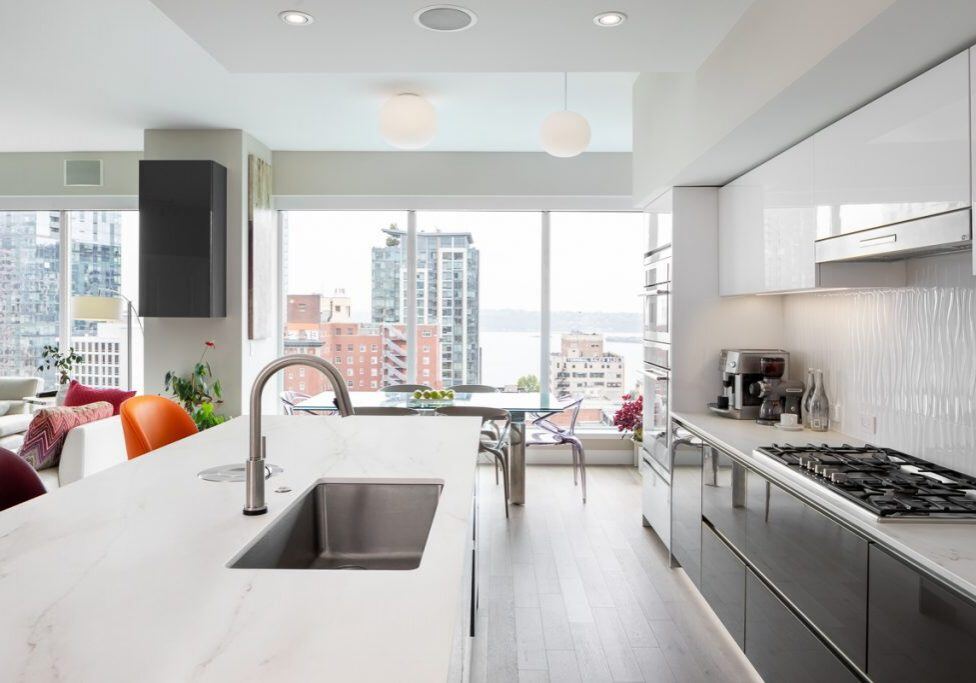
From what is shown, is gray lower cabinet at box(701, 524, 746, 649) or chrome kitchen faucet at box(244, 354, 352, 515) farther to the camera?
gray lower cabinet at box(701, 524, 746, 649)

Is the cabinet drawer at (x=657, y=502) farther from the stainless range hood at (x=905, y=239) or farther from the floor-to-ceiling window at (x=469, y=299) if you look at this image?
the floor-to-ceiling window at (x=469, y=299)

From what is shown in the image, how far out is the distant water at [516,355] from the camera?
6.03m

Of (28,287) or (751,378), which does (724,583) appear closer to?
(751,378)

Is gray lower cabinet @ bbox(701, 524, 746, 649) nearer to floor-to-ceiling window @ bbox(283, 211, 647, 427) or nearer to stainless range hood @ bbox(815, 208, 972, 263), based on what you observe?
stainless range hood @ bbox(815, 208, 972, 263)

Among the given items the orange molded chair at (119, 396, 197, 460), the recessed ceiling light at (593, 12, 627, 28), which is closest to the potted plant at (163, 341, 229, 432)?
the orange molded chair at (119, 396, 197, 460)

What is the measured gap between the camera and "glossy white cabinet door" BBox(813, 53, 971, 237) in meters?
1.61

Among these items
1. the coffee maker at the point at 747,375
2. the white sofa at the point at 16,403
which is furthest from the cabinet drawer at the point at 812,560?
the white sofa at the point at 16,403

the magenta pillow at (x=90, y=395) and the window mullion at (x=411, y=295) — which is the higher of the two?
the window mullion at (x=411, y=295)

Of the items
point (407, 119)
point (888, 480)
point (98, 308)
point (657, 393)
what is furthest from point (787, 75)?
point (98, 308)

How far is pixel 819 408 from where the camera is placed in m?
2.79

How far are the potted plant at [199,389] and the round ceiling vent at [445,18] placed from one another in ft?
A: 11.9

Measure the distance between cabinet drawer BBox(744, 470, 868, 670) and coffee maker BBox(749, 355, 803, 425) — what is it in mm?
830

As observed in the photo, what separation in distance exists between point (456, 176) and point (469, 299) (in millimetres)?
1123

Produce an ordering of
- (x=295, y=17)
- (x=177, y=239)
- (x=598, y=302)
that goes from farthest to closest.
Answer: (x=598, y=302)
(x=177, y=239)
(x=295, y=17)
